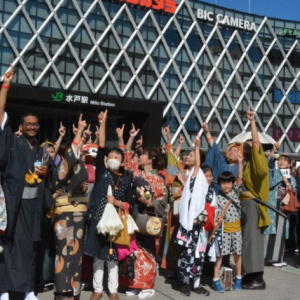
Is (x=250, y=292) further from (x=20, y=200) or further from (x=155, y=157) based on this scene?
(x=20, y=200)

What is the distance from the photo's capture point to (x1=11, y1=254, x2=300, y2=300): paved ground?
587cm

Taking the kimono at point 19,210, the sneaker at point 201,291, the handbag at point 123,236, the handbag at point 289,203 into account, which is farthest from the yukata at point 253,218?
the kimono at point 19,210

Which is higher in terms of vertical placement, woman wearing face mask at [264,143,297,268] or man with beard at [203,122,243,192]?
man with beard at [203,122,243,192]

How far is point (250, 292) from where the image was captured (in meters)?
6.29

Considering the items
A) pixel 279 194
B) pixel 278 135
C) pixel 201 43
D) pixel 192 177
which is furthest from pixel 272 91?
pixel 192 177

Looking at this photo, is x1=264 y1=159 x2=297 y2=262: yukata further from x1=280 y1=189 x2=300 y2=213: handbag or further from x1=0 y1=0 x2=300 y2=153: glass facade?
x1=0 y1=0 x2=300 y2=153: glass facade

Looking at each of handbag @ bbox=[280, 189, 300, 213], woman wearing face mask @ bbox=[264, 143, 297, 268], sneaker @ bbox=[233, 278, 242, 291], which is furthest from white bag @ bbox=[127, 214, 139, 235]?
handbag @ bbox=[280, 189, 300, 213]

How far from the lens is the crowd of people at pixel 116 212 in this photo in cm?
498

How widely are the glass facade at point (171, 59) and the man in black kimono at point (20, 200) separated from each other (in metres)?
27.7

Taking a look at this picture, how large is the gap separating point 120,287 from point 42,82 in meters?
28.2

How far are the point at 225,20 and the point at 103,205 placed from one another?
38.7 meters

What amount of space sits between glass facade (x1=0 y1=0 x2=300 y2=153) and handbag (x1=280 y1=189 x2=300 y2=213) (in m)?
26.1

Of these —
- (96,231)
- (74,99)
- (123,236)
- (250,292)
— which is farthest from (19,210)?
(74,99)

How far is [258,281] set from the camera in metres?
6.54
